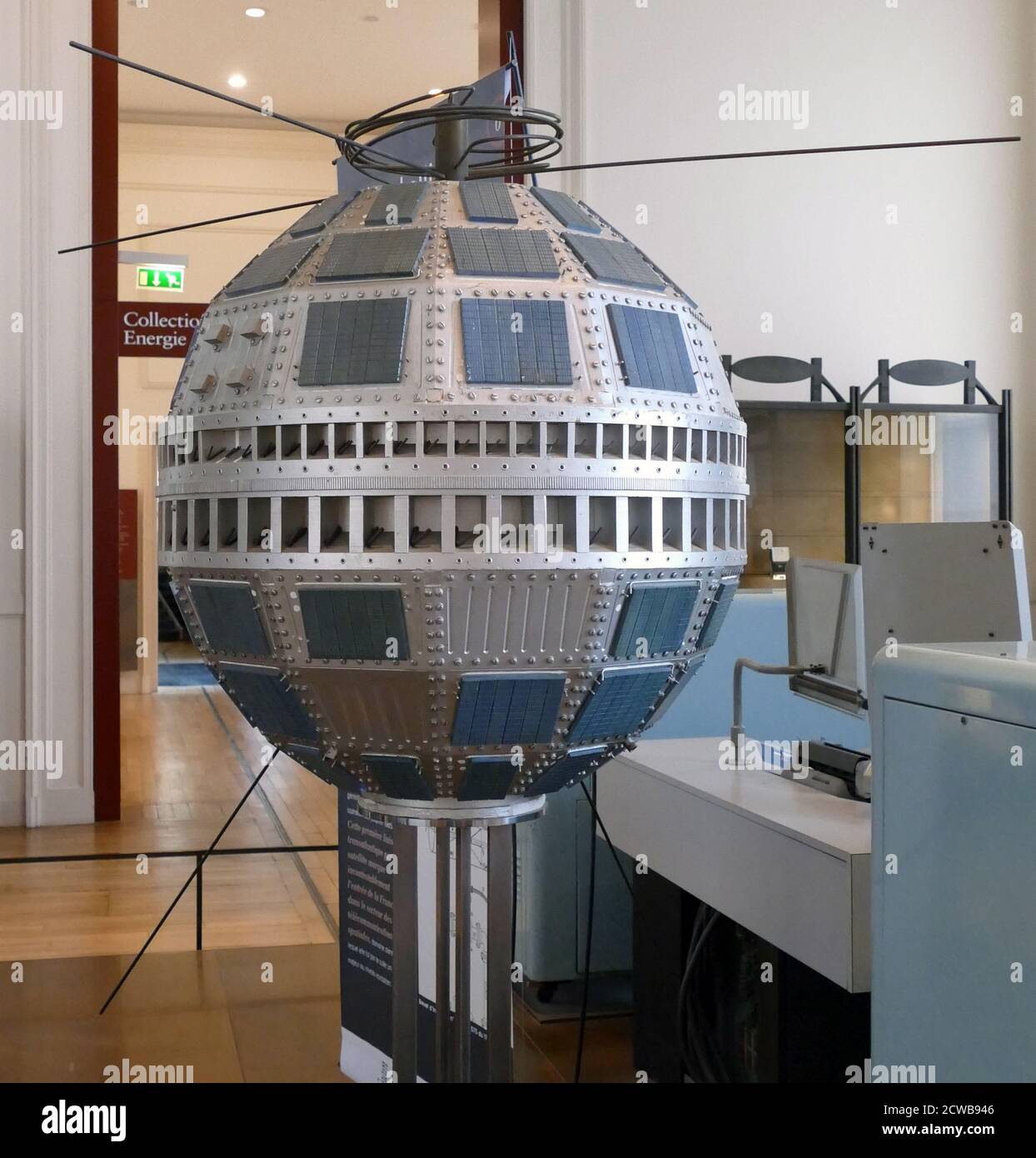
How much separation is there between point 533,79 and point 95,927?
464 centimetres

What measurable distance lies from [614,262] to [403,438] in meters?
0.36

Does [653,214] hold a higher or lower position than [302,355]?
higher

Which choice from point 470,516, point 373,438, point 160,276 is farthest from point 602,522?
point 160,276

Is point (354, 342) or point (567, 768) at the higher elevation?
point (354, 342)

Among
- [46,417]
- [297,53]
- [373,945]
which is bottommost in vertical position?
[373,945]

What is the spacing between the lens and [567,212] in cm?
164

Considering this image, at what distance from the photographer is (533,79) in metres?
6.92

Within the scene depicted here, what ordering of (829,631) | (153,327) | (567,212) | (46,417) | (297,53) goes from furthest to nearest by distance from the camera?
(297,53) < (153,327) < (46,417) < (829,631) < (567,212)

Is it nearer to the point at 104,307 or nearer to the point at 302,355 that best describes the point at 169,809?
the point at 104,307

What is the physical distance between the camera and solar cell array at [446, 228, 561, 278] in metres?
1.51

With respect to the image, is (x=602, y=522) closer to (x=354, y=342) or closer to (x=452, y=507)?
(x=452, y=507)

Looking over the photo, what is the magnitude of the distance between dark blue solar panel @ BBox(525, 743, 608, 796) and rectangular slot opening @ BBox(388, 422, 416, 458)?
43 cm

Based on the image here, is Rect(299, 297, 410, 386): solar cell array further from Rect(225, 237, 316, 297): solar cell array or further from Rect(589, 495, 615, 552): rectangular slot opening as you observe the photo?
Rect(589, 495, 615, 552): rectangular slot opening

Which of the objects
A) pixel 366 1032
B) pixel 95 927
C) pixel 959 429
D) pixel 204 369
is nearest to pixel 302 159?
pixel 959 429
